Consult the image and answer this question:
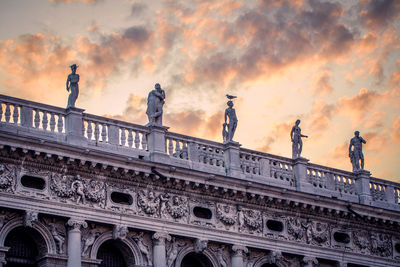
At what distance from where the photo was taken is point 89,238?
35094mm

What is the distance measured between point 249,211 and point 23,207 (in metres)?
10.1

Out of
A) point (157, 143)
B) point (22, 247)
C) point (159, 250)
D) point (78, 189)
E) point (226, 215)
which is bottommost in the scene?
point (22, 247)

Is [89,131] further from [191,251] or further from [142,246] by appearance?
[191,251]

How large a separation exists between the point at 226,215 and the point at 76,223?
6.87 metres

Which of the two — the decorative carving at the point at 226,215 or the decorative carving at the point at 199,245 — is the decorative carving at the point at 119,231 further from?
the decorative carving at the point at 226,215

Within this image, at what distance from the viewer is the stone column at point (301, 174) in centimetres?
4175

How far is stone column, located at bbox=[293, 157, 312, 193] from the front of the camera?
4175 cm

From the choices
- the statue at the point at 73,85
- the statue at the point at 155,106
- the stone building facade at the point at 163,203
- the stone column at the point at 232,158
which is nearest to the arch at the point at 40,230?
the stone building facade at the point at 163,203

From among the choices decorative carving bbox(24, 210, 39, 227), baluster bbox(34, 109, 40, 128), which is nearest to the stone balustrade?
baluster bbox(34, 109, 40, 128)

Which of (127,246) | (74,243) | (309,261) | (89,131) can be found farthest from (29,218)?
(309,261)

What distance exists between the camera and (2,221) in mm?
33312

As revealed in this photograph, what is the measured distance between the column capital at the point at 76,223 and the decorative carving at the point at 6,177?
2404 millimetres

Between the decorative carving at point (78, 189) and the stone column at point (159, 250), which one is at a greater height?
the decorative carving at point (78, 189)

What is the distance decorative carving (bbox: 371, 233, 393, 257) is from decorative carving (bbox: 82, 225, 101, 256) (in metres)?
13.8
